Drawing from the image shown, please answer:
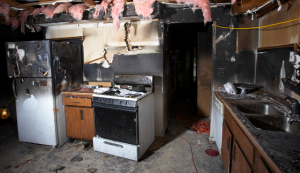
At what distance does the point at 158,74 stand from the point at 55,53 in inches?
70.7

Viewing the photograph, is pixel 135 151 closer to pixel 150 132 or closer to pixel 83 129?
pixel 150 132

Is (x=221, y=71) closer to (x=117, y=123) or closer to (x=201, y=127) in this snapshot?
(x=201, y=127)

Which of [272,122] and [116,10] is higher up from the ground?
[116,10]

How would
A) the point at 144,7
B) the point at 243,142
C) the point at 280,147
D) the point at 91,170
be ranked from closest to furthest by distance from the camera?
1. the point at 280,147
2. the point at 243,142
3. the point at 91,170
4. the point at 144,7

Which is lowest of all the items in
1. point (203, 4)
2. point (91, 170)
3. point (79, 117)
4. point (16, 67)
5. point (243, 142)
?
point (91, 170)

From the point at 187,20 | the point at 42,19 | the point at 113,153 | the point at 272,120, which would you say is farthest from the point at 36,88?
the point at 272,120

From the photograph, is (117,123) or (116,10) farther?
(116,10)

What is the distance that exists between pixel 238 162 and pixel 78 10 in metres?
3.13

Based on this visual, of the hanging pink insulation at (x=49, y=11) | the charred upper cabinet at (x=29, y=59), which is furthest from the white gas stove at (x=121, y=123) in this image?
the hanging pink insulation at (x=49, y=11)

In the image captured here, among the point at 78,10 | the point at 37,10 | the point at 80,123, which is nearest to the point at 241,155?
the point at 80,123

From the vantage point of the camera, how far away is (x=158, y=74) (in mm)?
3137

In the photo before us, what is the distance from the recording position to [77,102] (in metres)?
2.83

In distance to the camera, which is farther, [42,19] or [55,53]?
[42,19]

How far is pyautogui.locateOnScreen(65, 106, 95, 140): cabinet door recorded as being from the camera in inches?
111
